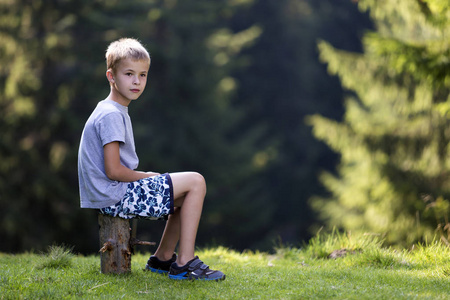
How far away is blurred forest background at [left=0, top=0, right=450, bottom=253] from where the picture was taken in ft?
33.4

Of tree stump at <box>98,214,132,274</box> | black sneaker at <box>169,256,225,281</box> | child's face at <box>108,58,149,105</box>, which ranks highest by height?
child's face at <box>108,58,149,105</box>

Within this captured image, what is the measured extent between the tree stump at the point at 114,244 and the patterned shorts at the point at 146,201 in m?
0.07

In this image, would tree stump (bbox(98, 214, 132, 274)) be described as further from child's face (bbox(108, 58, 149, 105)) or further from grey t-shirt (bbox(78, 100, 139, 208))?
child's face (bbox(108, 58, 149, 105))

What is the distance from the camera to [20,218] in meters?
13.8

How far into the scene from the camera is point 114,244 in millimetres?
3354

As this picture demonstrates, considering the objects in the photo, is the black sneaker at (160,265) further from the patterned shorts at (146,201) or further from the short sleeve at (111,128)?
the short sleeve at (111,128)

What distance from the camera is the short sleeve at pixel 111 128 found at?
3.19m

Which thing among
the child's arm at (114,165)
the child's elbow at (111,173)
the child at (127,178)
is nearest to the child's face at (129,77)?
Result: the child at (127,178)

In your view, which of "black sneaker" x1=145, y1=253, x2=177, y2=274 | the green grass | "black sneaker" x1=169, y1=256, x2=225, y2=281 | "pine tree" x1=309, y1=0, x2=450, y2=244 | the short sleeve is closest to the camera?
the green grass

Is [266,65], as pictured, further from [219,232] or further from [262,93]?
[219,232]

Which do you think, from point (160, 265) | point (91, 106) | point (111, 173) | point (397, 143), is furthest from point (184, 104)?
point (111, 173)

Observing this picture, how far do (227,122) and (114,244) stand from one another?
657 inches

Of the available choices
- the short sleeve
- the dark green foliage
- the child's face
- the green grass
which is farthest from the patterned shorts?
the dark green foliage

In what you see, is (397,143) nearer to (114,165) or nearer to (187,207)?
(187,207)
